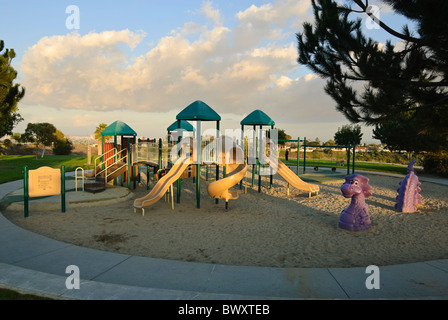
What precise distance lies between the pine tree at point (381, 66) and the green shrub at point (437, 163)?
13516 millimetres

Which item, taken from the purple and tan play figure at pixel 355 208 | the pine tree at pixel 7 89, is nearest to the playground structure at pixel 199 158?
the purple and tan play figure at pixel 355 208

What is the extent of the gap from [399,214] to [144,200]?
868 cm

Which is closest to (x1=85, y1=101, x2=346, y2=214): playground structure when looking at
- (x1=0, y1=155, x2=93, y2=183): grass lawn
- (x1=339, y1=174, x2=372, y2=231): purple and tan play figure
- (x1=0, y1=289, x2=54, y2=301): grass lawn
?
(x1=339, y1=174, x2=372, y2=231): purple and tan play figure

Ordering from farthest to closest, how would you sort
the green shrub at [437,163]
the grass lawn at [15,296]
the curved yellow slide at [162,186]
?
the green shrub at [437,163] < the curved yellow slide at [162,186] < the grass lawn at [15,296]

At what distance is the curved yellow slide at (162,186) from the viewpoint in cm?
902

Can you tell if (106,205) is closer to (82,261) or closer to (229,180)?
(229,180)

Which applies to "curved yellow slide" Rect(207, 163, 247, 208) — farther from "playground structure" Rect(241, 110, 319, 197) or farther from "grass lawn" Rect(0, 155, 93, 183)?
"grass lawn" Rect(0, 155, 93, 183)

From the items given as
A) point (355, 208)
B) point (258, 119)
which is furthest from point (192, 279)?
point (258, 119)

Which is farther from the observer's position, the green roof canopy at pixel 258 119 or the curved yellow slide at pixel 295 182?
the green roof canopy at pixel 258 119

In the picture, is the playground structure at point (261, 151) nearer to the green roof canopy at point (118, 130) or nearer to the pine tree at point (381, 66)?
the pine tree at point (381, 66)

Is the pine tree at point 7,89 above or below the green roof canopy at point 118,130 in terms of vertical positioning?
above

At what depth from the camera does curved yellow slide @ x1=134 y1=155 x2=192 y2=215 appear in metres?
9.02
